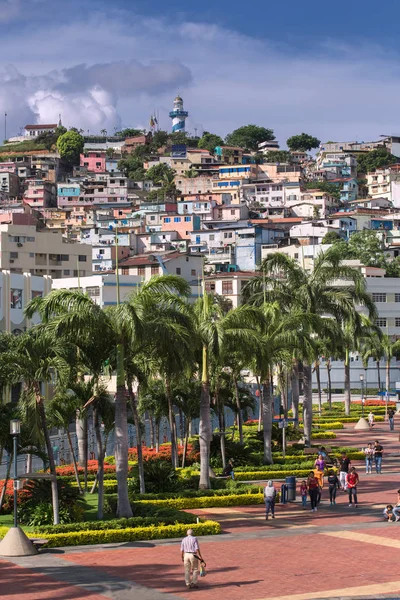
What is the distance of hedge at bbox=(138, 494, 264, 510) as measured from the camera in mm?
32469

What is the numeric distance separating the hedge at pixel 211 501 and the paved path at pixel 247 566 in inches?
35.7

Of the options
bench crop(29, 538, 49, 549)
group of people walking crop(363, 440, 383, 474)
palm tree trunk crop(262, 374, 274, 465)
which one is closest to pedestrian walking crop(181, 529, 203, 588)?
bench crop(29, 538, 49, 549)

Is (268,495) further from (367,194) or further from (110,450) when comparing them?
(367,194)

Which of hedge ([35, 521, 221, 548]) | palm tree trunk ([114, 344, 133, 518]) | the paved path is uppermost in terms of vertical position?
palm tree trunk ([114, 344, 133, 518])

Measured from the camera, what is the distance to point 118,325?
2862 cm

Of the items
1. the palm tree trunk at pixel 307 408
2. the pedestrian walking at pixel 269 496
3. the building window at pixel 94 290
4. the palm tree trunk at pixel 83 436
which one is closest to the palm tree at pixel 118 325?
the pedestrian walking at pixel 269 496

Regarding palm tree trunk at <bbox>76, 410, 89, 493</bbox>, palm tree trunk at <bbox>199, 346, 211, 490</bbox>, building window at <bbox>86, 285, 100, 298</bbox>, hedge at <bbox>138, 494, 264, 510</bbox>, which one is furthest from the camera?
building window at <bbox>86, 285, 100, 298</bbox>

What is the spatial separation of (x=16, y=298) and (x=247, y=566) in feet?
153

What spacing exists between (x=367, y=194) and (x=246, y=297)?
458 ft

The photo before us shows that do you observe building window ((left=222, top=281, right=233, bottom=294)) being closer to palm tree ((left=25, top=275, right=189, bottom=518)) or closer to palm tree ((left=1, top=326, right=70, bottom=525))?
palm tree ((left=25, top=275, right=189, bottom=518))

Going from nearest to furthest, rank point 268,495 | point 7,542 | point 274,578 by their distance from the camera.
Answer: point 274,578 → point 7,542 → point 268,495

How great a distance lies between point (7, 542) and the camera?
82.2 feet

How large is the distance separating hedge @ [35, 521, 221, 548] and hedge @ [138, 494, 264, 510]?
11.0 ft

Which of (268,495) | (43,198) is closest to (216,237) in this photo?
(43,198)
